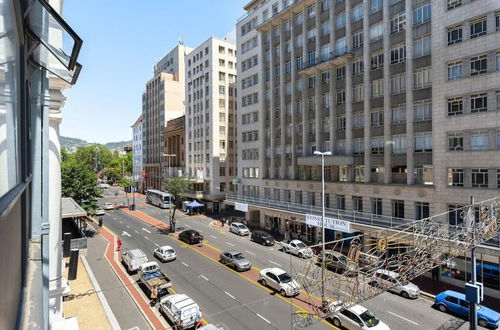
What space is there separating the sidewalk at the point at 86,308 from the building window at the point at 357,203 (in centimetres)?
2741

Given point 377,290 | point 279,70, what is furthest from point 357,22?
point 377,290

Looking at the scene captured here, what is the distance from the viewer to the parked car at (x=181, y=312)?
19.0 metres

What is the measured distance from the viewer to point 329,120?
38.6 metres

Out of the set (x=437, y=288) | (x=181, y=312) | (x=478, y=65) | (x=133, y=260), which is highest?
(x=478, y=65)

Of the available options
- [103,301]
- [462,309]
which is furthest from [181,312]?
[462,309]

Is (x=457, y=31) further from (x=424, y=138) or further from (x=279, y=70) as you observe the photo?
(x=279, y=70)

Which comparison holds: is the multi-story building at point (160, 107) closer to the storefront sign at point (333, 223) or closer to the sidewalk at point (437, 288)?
the storefront sign at point (333, 223)

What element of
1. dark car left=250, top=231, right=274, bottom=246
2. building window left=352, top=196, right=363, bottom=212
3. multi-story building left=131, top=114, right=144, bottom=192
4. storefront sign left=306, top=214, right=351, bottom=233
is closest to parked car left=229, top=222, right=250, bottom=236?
dark car left=250, top=231, right=274, bottom=246

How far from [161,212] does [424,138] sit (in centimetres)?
5060

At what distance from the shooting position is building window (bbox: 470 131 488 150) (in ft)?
84.4

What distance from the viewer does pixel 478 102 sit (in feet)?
85.8

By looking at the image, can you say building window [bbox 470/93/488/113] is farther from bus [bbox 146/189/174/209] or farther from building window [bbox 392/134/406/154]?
bus [bbox 146/189/174/209]

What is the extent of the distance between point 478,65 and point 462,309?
65.8 ft

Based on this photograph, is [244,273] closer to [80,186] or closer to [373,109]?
[373,109]
